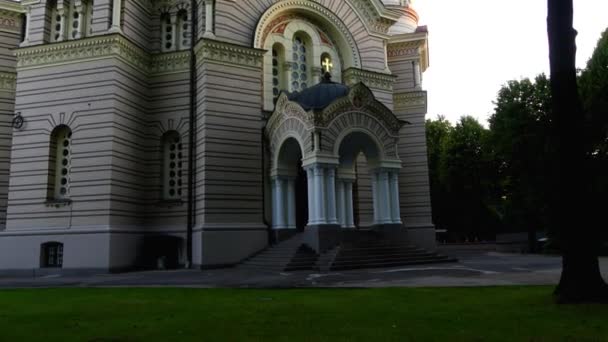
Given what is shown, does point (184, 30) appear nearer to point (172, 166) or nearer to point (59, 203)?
point (172, 166)

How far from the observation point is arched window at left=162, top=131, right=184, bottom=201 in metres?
23.7

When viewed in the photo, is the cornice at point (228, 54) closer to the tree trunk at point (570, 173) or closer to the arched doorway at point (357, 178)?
the arched doorway at point (357, 178)

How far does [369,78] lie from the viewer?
91.6 ft

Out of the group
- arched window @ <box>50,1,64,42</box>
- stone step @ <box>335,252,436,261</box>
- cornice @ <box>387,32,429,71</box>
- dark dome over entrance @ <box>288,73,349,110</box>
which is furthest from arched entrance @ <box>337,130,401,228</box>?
arched window @ <box>50,1,64,42</box>

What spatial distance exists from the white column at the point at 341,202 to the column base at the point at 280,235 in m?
2.30

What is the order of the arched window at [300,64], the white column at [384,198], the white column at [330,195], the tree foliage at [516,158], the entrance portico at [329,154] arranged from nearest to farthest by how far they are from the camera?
the entrance portico at [329,154], the white column at [330,195], the white column at [384,198], the arched window at [300,64], the tree foliage at [516,158]

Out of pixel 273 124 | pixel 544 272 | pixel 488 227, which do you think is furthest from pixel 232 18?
pixel 488 227

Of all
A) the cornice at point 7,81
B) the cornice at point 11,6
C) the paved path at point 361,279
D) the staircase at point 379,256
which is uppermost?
the cornice at point 11,6

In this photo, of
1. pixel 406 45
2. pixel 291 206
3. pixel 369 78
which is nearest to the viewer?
pixel 291 206

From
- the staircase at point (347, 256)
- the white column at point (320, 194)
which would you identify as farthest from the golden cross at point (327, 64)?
the staircase at point (347, 256)

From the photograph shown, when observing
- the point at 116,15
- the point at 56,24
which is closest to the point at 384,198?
the point at 116,15

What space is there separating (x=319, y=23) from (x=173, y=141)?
10449 millimetres

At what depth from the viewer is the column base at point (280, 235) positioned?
74.7 ft

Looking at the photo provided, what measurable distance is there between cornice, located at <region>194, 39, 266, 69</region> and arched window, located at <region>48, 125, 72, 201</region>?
709 centimetres
